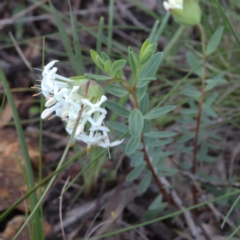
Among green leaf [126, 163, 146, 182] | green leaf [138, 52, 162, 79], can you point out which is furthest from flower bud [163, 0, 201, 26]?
green leaf [126, 163, 146, 182]

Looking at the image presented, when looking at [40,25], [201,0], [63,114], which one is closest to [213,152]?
[201,0]

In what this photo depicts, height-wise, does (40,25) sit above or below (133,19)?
below

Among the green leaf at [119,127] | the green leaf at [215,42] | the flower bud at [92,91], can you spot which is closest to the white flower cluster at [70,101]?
the flower bud at [92,91]

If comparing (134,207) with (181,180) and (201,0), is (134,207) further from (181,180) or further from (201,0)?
(201,0)

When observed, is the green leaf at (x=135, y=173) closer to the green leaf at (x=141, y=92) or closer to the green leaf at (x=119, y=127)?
the green leaf at (x=119, y=127)

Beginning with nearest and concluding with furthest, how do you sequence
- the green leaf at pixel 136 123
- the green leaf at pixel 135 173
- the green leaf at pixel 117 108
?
the green leaf at pixel 136 123 → the green leaf at pixel 117 108 → the green leaf at pixel 135 173

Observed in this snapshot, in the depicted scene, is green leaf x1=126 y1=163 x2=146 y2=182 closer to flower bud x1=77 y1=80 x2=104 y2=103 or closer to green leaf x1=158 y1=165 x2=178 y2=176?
green leaf x1=158 y1=165 x2=178 y2=176

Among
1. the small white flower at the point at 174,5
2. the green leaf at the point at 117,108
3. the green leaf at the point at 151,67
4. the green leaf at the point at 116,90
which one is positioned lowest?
the green leaf at the point at 117,108

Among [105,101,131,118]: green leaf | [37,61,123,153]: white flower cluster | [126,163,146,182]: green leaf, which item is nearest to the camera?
[37,61,123,153]: white flower cluster

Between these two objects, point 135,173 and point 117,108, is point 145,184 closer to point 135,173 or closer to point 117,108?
point 135,173
